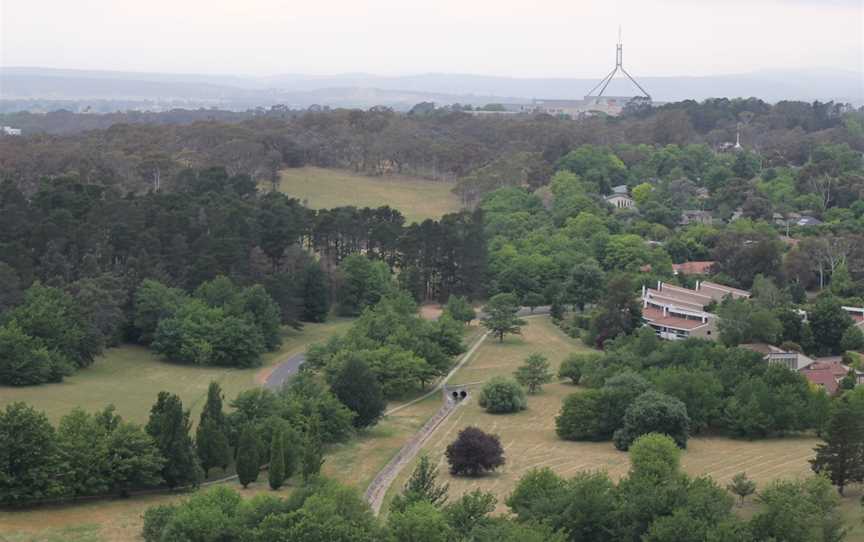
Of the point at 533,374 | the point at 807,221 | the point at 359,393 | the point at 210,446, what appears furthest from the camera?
the point at 807,221

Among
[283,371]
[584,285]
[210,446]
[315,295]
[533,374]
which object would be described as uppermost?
[210,446]

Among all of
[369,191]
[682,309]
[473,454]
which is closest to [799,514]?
[473,454]

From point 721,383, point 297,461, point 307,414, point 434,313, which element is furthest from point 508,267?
point 297,461

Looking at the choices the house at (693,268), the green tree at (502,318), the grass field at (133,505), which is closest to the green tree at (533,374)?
the grass field at (133,505)

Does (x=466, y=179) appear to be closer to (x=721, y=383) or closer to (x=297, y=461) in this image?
(x=721, y=383)

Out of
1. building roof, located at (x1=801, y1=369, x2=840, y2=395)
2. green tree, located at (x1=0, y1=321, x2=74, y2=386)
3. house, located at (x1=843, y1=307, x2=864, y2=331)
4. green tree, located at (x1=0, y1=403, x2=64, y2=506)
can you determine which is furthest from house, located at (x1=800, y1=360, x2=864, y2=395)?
green tree, located at (x1=0, y1=321, x2=74, y2=386)

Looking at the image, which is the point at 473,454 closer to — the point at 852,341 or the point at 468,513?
the point at 468,513
